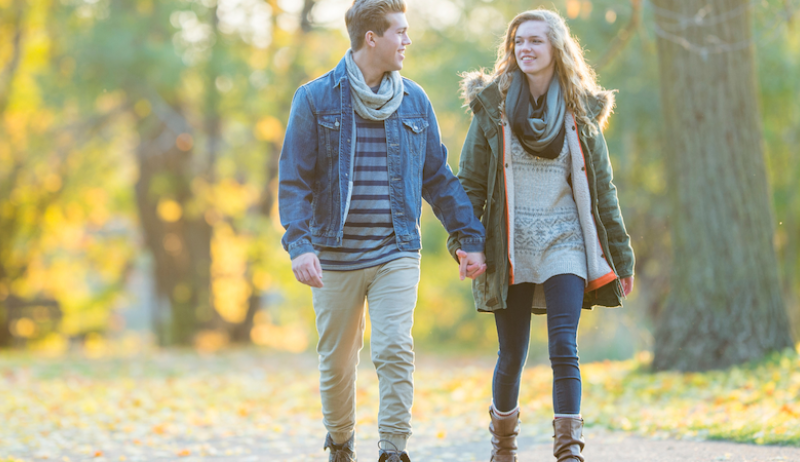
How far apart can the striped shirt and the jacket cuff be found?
0.24 meters

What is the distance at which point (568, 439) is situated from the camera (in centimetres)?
340

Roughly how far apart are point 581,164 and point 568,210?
0.69 ft

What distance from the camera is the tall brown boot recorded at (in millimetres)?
3781

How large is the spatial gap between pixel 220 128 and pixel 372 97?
1163cm

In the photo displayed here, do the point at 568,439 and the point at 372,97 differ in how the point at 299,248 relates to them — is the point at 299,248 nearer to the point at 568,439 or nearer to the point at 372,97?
the point at 372,97

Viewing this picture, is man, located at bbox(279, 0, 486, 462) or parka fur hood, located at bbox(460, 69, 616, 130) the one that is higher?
parka fur hood, located at bbox(460, 69, 616, 130)

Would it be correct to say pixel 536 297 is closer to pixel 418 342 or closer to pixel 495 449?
pixel 495 449

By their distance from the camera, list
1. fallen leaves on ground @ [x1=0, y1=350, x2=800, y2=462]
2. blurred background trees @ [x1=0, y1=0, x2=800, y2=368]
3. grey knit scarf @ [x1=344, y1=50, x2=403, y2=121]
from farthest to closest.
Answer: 1. blurred background trees @ [x1=0, y1=0, x2=800, y2=368]
2. fallen leaves on ground @ [x1=0, y1=350, x2=800, y2=462]
3. grey knit scarf @ [x1=344, y1=50, x2=403, y2=121]

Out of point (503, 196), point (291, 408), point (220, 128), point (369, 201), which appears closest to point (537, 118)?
point (503, 196)

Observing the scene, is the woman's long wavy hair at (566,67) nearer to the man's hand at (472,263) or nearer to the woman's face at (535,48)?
the woman's face at (535,48)

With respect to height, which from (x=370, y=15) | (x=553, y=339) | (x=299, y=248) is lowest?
(x=553, y=339)

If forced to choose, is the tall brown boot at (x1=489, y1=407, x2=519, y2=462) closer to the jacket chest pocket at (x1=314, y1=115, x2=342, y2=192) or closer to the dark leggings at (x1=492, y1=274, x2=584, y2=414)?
the dark leggings at (x1=492, y1=274, x2=584, y2=414)

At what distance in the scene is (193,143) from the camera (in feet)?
46.8

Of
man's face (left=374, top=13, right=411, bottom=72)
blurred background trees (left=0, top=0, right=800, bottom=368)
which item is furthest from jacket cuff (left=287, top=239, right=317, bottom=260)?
blurred background trees (left=0, top=0, right=800, bottom=368)
